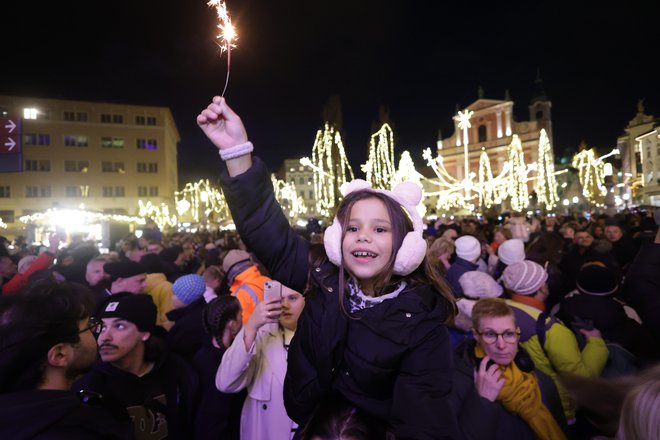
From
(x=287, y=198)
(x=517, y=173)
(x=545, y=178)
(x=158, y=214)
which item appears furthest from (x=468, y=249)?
(x=158, y=214)

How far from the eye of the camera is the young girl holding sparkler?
1.56 meters

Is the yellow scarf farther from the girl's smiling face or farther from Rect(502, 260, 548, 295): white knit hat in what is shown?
the girl's smiling face

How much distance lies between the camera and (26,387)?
172cm

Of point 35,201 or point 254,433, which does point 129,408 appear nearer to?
point 254,433

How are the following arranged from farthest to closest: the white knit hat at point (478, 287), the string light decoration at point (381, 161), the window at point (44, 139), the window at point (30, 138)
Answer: the window at point (44, 139), the window at point (30, 138), the string light decoration at point (381, 161), the white knit hat at point (478, 287)

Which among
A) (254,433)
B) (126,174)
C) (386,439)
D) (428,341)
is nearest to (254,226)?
(428,341)

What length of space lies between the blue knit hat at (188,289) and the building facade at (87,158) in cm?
5216

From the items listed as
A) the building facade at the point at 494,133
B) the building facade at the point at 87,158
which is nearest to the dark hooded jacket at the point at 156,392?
the building facade at the point at 87,158

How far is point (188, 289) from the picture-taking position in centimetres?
430

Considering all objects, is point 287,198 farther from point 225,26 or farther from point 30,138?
point 30,138

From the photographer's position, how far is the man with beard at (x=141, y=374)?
8.00 feet

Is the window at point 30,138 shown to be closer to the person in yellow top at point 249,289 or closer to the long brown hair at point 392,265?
the person in yellow top at point 249,289

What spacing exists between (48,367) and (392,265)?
1.57 metres

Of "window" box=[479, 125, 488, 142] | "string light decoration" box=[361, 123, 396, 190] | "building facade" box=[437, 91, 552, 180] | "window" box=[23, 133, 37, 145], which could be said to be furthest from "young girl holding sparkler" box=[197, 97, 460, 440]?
"window" box=[479, 125, 488, 142]
